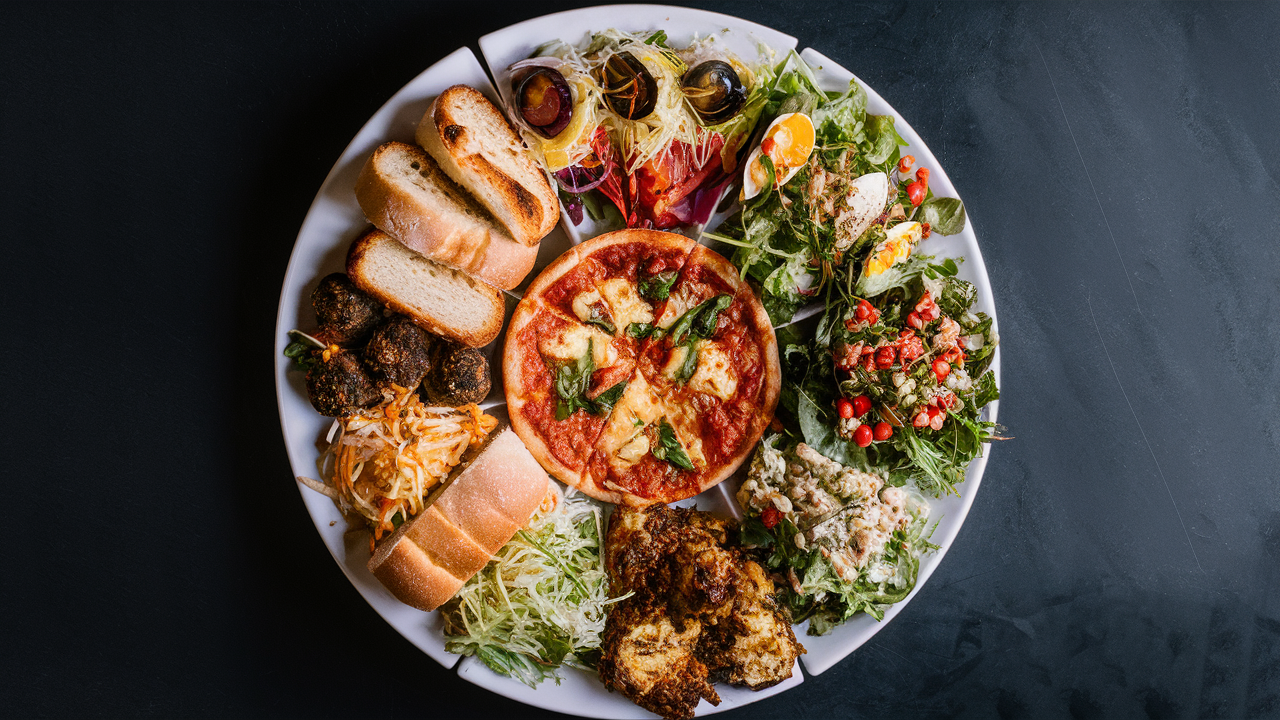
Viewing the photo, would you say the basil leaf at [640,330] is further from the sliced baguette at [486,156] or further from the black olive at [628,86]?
the black olive at [628,86]

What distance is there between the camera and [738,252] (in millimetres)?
3730

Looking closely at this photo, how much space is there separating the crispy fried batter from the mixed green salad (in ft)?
0.98

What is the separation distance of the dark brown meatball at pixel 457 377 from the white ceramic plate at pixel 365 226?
1.02 feet

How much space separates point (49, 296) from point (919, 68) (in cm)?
531

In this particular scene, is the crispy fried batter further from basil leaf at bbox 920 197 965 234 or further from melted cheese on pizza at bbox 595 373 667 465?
basil leaf at bbox 920 197 965 234

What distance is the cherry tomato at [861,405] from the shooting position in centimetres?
354

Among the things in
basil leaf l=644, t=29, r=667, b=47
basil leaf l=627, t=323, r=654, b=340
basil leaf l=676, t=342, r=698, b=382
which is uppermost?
basil leaf l=644, t=29, r=667, b=47

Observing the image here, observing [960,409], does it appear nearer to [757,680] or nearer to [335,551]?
[757,680]

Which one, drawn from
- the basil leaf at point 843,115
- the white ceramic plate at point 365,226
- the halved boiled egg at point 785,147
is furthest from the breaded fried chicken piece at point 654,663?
the basil leaf at point 843,115

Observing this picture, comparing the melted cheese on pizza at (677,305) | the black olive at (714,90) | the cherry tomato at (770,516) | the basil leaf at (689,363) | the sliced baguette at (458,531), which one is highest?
the black olive at (714,90)

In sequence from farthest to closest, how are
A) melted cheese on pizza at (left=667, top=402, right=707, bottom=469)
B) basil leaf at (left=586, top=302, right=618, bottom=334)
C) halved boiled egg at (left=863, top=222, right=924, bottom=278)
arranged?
melted cheese on pizza at (left=667, top=402, right=707, bottom=469) < basil leaf at (left=586, top=302, right=618, bottom=334) < halved boiled egg at (left=863, top=222, right=924, bottom=278)

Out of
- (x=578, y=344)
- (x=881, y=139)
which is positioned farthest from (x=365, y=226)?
(x=881, y=139)

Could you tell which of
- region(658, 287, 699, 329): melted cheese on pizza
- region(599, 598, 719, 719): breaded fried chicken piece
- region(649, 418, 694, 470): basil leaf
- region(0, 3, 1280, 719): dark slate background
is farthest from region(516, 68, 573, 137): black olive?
region(599, 598, 719, 719): breaded fried chicken piece

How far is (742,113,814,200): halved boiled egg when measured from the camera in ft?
11.2
